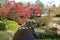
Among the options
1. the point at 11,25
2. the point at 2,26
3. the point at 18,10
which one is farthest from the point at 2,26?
the point at 18,10

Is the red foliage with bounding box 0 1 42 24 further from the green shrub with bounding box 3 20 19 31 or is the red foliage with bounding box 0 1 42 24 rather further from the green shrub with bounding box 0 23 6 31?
the green shrub with bounding box 0 23 6 31

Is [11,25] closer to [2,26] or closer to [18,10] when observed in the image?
[2,26]

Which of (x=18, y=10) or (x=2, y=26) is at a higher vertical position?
(x=18, y=10)

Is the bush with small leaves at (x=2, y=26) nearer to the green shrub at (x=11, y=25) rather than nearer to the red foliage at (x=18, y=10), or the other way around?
the green shrub at (x=11, y=25)

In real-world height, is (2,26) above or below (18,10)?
below

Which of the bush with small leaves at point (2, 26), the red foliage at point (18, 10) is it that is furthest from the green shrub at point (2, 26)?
the red foliage at point (18, 10)

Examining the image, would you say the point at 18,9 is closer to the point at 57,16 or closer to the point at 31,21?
the point at 31,21

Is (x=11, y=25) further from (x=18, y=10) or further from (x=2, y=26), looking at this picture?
(x=18, y=10)

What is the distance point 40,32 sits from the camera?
2.78 m

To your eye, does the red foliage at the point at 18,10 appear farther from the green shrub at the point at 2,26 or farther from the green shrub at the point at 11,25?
the green shrub at the point at 2,26

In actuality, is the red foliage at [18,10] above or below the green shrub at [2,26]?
above

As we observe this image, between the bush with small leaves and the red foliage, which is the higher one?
the red foliage

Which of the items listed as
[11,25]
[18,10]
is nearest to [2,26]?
[11,25]

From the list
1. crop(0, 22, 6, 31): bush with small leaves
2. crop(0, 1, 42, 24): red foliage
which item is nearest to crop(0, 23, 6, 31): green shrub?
crop(0, 22, 6, 31): bush with small leaves
